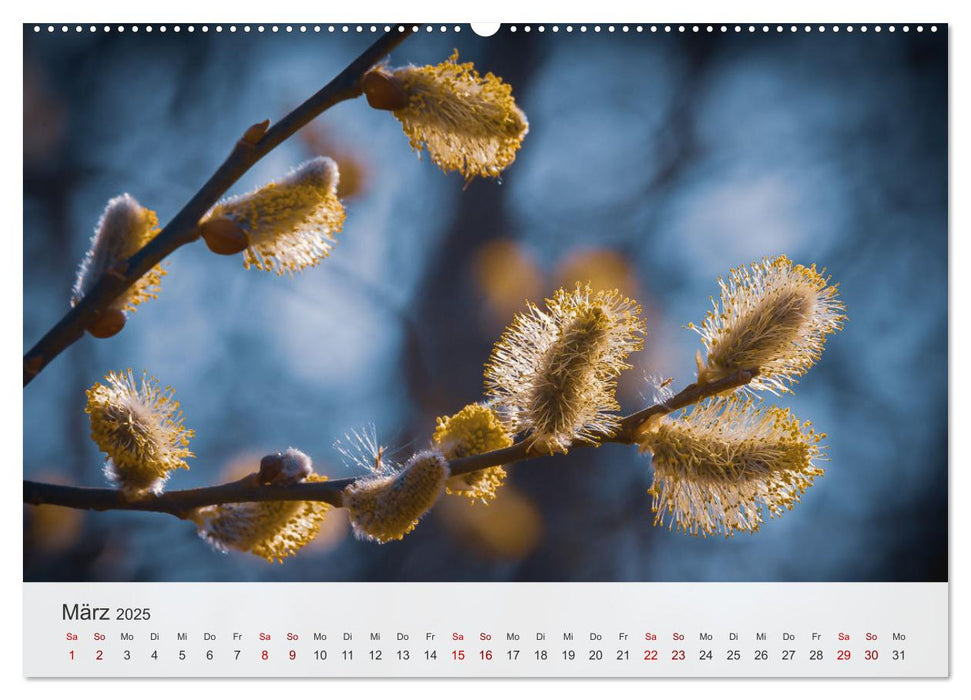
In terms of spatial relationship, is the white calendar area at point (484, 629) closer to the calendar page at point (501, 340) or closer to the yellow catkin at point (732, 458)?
the calendar page at point (501, 340)

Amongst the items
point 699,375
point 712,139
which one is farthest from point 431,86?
point 712,139

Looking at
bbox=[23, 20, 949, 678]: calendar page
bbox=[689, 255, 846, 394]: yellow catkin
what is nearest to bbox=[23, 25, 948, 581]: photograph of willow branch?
bbox=[23, 20, 949, 678]: calendar page

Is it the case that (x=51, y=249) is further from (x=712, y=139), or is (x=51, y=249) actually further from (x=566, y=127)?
(x=712, y=139)

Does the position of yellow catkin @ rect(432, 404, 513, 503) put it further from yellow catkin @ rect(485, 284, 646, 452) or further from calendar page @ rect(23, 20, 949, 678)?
calendar page @ rect(23, 20, 949, 678)

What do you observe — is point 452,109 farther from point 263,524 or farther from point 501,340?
point 263,524

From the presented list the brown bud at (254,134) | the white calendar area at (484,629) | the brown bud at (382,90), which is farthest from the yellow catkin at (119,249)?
the white calendar area at (484,629)
